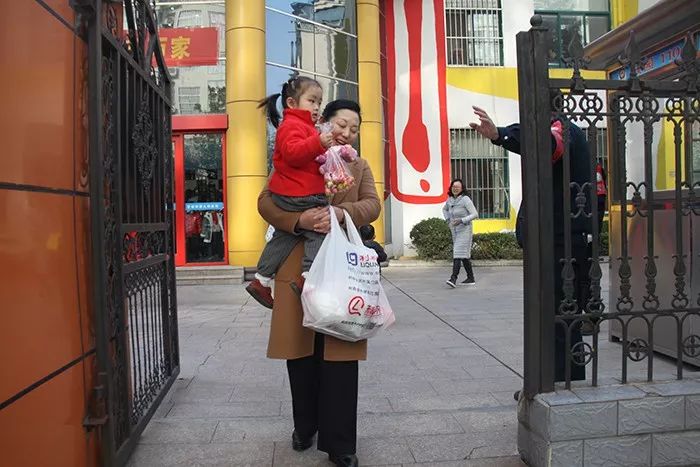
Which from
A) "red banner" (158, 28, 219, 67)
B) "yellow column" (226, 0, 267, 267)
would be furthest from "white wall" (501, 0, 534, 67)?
"red banner" (158, 28, 219, 67)

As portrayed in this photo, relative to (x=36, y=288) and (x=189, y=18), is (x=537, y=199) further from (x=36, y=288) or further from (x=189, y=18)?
(x=189, y=18)

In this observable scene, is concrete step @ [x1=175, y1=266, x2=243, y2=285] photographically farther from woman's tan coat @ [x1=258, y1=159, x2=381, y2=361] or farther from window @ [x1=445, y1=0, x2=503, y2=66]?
window @ [x1=445, y1=0, x2=503, y2=66]

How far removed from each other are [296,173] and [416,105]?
12.2 m

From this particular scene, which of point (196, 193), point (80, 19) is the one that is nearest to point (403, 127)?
point (196, 193)

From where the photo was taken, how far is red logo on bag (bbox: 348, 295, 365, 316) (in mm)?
2674

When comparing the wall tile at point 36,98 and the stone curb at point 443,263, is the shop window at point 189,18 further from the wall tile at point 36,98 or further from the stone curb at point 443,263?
the wall tile at point 36,98

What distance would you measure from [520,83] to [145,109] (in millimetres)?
2162

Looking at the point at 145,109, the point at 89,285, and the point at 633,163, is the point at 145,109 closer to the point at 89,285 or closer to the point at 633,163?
the point at 89,285

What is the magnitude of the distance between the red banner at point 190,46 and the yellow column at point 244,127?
1.77ft

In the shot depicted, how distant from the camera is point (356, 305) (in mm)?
2684

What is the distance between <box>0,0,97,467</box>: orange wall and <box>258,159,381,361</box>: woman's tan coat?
2.86 feet

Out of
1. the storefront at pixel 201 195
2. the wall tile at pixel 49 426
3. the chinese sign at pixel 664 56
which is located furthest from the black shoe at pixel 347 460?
the storefront at pixel 201 195

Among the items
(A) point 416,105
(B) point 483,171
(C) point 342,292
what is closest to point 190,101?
(A) point 416,105

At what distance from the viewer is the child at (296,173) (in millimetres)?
2826
